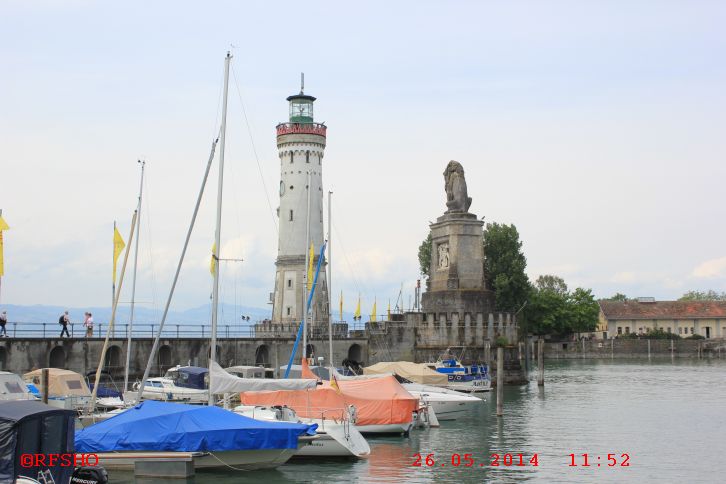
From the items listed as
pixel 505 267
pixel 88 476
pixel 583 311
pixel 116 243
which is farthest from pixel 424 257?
pixel 88 476

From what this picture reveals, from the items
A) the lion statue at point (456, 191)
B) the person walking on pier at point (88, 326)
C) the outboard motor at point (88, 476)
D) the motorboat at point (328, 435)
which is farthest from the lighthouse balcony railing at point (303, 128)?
the outboard motor at point (88, 476)

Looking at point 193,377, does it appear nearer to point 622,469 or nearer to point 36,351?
point 36,351

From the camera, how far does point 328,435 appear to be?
33969 millimetres

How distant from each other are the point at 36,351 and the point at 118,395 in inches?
480

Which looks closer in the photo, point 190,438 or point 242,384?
point 190,438

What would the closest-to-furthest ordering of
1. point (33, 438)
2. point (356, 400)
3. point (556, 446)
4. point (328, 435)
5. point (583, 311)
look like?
point (33, 438) < point (328, 435) < point (556, 446) < point (356, 400) < point (583, 311)

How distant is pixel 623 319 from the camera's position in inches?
6107

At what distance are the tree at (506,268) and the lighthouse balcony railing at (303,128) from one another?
96.8 ft

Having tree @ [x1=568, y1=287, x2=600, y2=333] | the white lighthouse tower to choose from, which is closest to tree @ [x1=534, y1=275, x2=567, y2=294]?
tree @ [x1=568, y1=287, x2=600, y2=333]

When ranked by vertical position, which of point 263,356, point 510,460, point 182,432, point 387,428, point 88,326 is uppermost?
point 88,326

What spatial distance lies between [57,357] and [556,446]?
3326 centimetres

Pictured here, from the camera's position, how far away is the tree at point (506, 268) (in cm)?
10731

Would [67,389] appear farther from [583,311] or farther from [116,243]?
[583,311]

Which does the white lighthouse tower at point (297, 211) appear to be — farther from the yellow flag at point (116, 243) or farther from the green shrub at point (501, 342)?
the yellow flag at point (116, 243)
